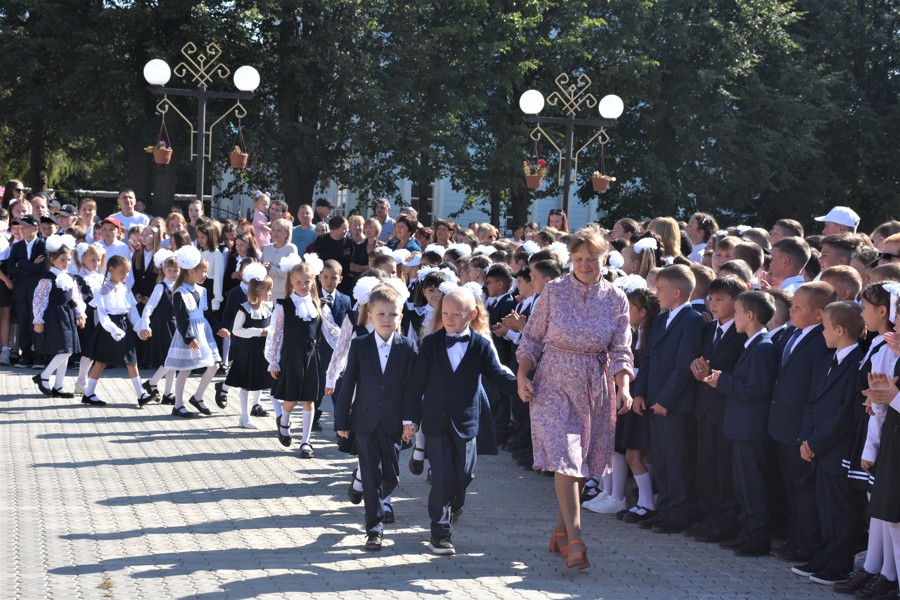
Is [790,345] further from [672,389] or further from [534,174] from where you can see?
[534,174]

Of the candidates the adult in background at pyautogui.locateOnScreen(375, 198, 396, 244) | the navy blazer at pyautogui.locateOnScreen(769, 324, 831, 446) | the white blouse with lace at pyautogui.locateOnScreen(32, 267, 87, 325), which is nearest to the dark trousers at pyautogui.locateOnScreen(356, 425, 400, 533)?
the navy blazer at pyautogui.locateOnScreen(769, 324, 831, 446)

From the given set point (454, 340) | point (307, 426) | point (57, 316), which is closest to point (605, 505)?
point (454, 340)

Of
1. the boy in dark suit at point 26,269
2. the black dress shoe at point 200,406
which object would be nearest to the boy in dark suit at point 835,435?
the black dress shoe at point 200,406

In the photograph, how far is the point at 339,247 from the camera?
15852 mm

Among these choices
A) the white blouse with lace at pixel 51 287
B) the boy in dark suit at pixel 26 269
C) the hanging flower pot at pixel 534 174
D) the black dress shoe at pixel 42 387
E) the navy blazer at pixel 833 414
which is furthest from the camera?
the hanging flower pot at pixel 534 174

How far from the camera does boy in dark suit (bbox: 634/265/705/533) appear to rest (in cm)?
813

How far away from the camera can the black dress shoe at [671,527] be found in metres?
8.23

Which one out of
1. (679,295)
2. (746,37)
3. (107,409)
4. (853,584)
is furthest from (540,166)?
(746,37)

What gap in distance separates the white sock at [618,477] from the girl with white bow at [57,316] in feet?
23.0

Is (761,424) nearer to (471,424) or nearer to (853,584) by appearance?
(853,584)

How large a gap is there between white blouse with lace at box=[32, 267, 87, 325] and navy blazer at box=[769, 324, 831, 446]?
8802 millimetres

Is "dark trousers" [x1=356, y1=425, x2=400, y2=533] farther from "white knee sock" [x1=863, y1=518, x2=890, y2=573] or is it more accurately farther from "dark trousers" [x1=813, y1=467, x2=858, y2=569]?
"white knee sock" [x1=863, y1=518, x2=890, y2=573]

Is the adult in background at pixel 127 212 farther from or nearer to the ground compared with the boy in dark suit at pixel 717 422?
farther from the ground

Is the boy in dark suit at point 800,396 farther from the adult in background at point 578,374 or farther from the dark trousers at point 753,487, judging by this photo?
the adult in background at point 578,374
